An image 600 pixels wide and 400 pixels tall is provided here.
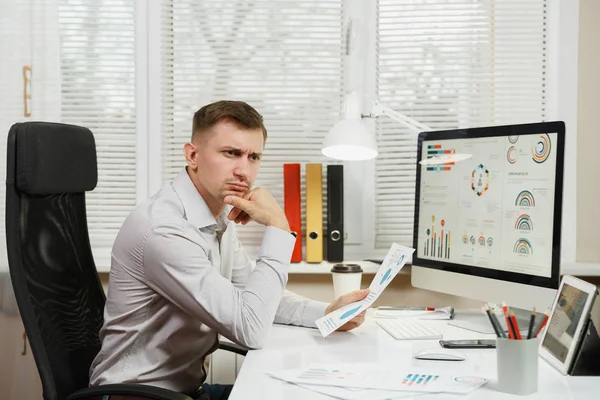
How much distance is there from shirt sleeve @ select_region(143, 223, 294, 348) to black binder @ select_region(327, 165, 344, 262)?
0.87m

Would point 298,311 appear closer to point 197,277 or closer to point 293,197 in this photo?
point 197,277

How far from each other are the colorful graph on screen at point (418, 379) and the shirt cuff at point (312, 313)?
53 cm

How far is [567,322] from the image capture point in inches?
54.9

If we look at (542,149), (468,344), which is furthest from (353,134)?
(468,344)

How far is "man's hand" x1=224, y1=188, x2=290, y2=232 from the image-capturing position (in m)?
1.70

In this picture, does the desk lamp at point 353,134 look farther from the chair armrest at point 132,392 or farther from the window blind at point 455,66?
the chair armrest at point 132,392

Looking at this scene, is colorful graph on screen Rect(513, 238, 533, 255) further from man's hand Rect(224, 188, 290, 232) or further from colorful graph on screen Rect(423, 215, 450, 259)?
man's hand Rect(224, 188, 290, 232)

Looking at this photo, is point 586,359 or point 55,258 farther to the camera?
point 55,258

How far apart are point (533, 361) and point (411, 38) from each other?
5.48 feet

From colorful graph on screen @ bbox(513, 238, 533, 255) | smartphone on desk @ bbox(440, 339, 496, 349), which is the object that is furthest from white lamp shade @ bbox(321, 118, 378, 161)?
smartphone on desk @ bbox(440, 339, 496, 349)

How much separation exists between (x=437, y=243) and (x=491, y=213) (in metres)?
0.23

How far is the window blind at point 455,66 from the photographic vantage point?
2.54m

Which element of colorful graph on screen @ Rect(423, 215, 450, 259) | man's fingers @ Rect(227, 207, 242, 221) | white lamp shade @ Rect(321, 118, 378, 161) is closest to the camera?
man's fingers @ Rect(227, 207, 242, 221)

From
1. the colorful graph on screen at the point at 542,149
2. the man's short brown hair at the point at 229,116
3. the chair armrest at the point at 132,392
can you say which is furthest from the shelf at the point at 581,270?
the chair armrest at the point at 132,392
